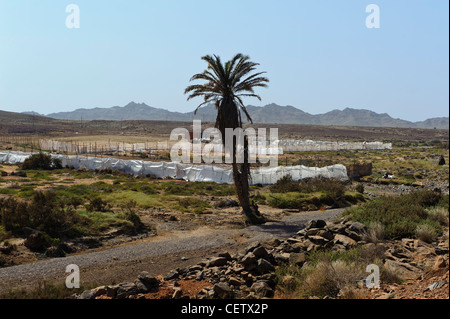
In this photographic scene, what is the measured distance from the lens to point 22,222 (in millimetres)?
15789

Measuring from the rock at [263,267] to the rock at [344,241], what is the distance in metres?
2.86

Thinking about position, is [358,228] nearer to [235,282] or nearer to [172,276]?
[235,282]

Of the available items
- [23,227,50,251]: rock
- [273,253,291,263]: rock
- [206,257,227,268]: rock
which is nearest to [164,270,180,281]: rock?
[206,257,227,268]: rock

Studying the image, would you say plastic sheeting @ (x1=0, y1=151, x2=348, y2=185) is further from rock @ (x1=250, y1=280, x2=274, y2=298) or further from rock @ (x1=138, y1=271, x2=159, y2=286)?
rock @ (x1=250, y1=280, x2=274, y2=298)

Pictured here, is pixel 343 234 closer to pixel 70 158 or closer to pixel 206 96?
pixel 206 96

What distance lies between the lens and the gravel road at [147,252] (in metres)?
11.5

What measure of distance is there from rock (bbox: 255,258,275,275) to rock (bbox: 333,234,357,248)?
2865 millimetres

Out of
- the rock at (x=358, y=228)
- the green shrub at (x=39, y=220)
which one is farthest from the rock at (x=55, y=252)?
the rock at (x=358, y=228)

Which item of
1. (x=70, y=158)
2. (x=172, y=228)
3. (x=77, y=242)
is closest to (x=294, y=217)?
(x=172, y=228)

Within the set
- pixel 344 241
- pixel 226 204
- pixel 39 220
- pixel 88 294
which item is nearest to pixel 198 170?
pixel 226 204

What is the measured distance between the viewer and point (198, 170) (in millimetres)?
36562

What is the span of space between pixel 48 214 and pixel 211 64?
10393 millimetres

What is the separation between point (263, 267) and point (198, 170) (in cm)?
2665

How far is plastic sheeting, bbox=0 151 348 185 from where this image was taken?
112 ft
